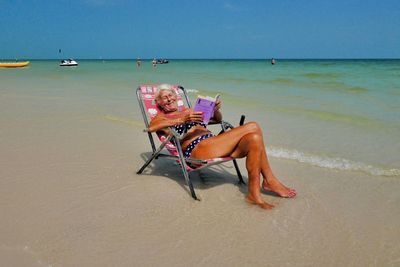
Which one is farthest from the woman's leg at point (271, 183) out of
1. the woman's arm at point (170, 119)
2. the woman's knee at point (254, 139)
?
the woman's arm at point (170, 119)

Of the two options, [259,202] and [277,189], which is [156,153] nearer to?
[259,202]

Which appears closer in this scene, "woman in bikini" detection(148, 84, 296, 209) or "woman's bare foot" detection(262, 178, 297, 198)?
"woman in bikini" detection(148, 84, 296, 209)

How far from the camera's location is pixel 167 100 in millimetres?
4250

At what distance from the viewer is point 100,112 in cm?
891

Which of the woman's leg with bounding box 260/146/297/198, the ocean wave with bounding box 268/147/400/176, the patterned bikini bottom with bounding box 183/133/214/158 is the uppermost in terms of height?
the patterned bikini bottom with bounding box 183/133/214/158

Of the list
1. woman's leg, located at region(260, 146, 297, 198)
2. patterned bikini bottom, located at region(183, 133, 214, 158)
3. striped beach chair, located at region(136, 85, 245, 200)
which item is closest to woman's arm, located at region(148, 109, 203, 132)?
striped beach chair, located at region(136, 85, 245, 200)

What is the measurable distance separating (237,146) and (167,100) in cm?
109

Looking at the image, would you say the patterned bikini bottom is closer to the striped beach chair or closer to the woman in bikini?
the woman in bikini

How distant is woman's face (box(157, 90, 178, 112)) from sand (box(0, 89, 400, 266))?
34.4 inches

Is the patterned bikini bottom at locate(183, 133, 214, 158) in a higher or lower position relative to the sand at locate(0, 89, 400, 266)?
higher

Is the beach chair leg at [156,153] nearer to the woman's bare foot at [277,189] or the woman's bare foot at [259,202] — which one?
the woman's bare foot at [259,202]

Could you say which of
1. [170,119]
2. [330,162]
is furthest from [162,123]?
[330,162]

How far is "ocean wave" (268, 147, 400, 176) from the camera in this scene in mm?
4672

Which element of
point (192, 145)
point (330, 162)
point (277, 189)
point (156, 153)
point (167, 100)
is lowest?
point (330, 162)
